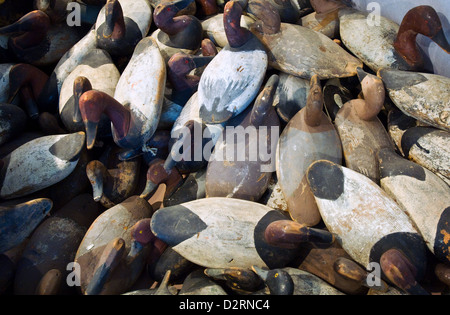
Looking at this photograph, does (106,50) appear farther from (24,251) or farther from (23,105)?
(24,251)

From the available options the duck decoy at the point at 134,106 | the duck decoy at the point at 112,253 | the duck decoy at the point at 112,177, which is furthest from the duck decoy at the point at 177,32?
the duck decoy at the point at 112,253

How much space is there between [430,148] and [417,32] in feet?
1.50

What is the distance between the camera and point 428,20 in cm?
125

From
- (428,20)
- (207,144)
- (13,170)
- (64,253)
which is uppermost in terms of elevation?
(428,20)

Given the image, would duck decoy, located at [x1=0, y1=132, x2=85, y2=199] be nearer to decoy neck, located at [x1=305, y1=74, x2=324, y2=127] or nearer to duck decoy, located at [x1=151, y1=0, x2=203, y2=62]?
duck decoy, located at [x1=151, y1=0, x2=203, y2=62]

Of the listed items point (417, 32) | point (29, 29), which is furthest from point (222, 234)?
point (29, 29)

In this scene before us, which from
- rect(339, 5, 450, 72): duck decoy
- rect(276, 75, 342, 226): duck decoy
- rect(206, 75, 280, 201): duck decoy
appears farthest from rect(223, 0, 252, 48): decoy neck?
rect(339, 5, 450, 72): duck decoy

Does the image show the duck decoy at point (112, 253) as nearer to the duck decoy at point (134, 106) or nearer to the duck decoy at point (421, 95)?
the duck decoy at point (134, 106)

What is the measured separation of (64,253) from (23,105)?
81cm

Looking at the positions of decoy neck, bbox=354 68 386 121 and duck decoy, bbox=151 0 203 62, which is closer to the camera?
decoy neck, bbox=354 68 386 121

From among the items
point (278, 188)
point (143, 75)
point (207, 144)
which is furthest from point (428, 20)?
point (143, 75)

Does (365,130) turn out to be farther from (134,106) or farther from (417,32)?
(134,106)

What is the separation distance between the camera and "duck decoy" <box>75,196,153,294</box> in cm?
108

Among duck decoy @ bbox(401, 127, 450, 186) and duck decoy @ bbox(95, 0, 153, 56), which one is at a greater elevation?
duck decoy @ bbox(95, 0, 153, 56)
